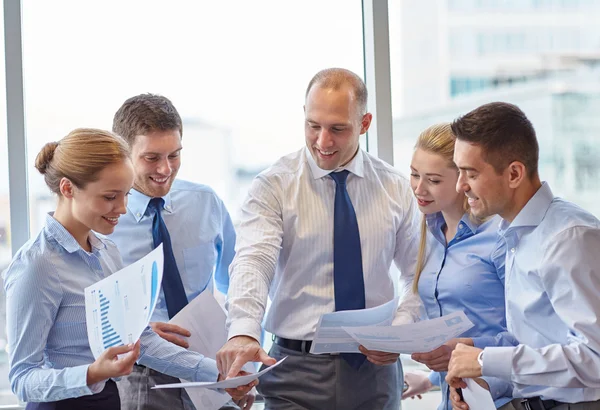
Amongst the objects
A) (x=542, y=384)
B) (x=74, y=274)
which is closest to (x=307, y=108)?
(x=74, y=274)

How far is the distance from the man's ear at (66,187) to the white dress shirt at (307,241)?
57 cm

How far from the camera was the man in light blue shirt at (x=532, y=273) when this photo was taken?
69.7 inches

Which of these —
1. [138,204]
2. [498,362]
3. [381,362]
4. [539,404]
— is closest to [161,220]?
[138,204]

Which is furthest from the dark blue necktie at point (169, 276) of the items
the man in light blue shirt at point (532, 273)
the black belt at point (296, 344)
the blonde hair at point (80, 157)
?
the man in light blue shirt at point (532, 273)

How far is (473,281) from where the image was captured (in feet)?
7.35

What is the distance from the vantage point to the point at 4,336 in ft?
10.3

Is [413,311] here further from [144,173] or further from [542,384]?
[144,173]

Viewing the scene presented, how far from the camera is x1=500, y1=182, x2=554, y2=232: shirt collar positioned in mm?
1946

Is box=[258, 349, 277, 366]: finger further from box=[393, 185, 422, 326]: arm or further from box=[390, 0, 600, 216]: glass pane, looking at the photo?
box=[390, 0, 600, 216]: glass pane

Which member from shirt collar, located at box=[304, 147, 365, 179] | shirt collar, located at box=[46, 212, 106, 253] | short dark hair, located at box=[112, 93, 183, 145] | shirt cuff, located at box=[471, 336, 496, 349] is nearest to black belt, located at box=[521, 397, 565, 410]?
shirt cuff, located at box=[471, 336, 496, 349]

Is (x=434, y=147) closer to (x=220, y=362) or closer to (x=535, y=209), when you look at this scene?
(x=535, y=209)

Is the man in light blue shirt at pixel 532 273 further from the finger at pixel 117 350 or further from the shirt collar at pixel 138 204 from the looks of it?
the shirt collar at pixel 138 204

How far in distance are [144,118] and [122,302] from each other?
859 mm

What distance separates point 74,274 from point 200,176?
1.32 meters
